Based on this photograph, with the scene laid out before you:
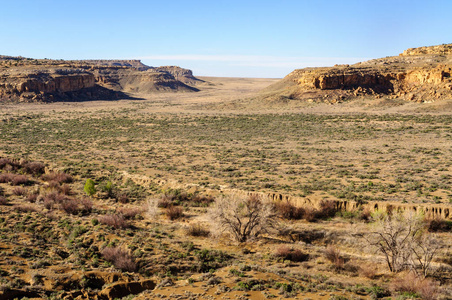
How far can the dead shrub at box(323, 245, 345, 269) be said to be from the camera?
50.5 feet

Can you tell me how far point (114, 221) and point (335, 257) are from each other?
11383 mm

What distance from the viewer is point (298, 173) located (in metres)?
28.4

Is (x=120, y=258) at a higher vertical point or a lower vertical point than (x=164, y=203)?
lower

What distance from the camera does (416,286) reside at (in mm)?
12938

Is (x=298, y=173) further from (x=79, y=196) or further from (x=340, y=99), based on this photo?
(x=340, y=99)

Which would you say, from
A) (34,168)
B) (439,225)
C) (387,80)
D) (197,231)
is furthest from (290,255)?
(387,80)

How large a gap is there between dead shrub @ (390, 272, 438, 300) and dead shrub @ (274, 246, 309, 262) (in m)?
4.01

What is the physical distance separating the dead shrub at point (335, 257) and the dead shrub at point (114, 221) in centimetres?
1054

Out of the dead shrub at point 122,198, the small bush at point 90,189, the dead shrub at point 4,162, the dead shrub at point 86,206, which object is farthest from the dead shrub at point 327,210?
the dead shrub at point 4,162

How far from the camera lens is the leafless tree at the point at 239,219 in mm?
18281

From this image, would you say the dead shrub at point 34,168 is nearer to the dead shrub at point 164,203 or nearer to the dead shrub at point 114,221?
the dead shrub at point 164,203

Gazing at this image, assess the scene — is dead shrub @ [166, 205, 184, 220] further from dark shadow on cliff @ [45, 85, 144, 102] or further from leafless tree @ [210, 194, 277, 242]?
dark shadow on cliff @ [45, 85, 144, 102]

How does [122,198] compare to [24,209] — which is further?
[122,198]

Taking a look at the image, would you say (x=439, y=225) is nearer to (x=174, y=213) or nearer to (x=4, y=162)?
(x=174, y=213)
